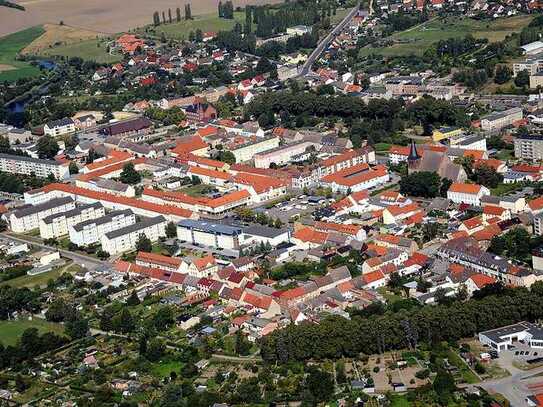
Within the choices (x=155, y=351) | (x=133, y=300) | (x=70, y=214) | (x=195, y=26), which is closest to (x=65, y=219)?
(x=70, y=214)

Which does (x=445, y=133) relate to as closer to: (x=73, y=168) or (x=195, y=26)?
(x=73, y=168)

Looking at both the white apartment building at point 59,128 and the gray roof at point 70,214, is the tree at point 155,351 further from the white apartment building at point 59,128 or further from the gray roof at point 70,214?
the white apartment building at point 59,128

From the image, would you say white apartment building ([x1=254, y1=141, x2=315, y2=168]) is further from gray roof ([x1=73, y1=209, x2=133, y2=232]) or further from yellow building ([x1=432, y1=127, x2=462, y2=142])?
gray roof ([x1=73, y1=209, x2=133, y2=232])

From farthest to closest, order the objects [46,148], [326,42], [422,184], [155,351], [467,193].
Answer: [326,42] → [46,148] → [422,184] → [467,193] → [155,351]

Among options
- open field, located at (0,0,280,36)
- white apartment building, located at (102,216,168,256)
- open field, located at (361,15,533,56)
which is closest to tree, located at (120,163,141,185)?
white apartment building, located at (102,216,168,256)

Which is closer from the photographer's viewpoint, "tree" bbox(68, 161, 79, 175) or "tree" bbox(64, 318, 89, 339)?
"tree" bbox(64, 318, 89, 339)

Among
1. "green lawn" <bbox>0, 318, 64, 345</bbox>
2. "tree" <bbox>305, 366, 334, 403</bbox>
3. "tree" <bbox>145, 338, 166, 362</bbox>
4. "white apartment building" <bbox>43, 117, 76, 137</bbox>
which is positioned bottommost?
"white apartment building" <bbox>43, 117, 76, 137</bbox>

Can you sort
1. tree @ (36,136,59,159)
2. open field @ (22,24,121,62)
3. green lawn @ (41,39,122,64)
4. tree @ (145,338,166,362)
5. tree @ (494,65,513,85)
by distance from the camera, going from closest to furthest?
1. tree @ (145,338,166,362)
2. tree @ (36,136,59,159)
3. tree @ (494,65,513,85)
4. green lawn @ (41,39,122,64)
5. open field @ (22,24,121,62)

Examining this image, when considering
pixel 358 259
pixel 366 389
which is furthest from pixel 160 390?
pixel 358 259
